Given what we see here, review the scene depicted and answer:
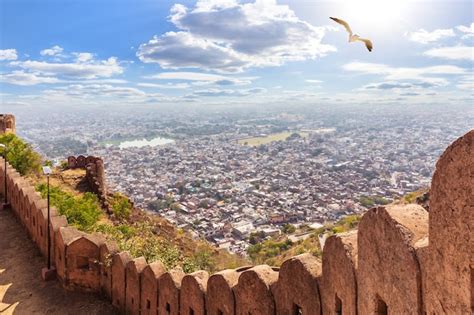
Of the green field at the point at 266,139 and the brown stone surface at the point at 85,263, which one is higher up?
the brown stone surface at the point at 85,263

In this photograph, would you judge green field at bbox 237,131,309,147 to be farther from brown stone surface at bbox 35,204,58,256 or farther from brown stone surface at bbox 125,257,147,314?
brown stone surface at bbox 125,257,147,314

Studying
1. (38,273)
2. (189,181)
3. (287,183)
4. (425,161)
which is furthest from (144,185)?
(38,273)

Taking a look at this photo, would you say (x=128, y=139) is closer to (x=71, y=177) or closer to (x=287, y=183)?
(x=287, y=183)

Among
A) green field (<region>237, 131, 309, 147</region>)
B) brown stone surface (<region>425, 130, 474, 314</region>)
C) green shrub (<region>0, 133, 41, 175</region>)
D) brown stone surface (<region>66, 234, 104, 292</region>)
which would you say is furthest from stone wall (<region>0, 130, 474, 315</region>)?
green field (<region>237, 131, 309, 147</region>)

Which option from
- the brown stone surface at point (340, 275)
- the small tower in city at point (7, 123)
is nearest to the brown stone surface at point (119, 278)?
the brown stone surface at point (340, 275)

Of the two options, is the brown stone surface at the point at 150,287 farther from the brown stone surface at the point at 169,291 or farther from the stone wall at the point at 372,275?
the brown stone surface at the point at 169,291

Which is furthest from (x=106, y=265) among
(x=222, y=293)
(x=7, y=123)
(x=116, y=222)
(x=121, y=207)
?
(x=7, y=123)
